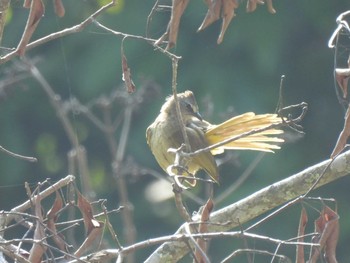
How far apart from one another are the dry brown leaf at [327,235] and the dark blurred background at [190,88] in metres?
4.48

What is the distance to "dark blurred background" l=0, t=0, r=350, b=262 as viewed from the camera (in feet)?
23.7

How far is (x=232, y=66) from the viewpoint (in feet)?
25.2

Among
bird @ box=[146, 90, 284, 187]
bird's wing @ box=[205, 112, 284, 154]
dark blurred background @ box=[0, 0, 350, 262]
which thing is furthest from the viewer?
dark blurred background @ box=[0, 0, 350, 262]

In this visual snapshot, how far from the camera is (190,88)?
723cm

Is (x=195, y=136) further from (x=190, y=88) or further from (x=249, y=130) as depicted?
(x=190, y=88)

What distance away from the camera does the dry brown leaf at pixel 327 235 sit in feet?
7.24

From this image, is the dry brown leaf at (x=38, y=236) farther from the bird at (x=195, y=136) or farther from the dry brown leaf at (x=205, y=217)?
the bird at (x=195, y=136)

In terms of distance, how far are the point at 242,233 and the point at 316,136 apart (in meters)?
6.15

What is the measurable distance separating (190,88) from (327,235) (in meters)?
5.03

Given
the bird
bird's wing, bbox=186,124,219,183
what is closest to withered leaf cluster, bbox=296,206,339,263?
the bird

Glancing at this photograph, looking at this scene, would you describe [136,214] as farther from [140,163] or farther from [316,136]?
[316,136]

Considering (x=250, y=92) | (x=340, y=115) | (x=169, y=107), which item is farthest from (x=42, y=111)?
(x=169, y=107)

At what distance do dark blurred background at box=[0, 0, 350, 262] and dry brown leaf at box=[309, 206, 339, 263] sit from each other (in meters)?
4.48

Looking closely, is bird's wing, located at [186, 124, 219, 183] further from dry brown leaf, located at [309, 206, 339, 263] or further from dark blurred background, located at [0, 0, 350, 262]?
dark blurred background, located at [0, 0, 350, 262]
